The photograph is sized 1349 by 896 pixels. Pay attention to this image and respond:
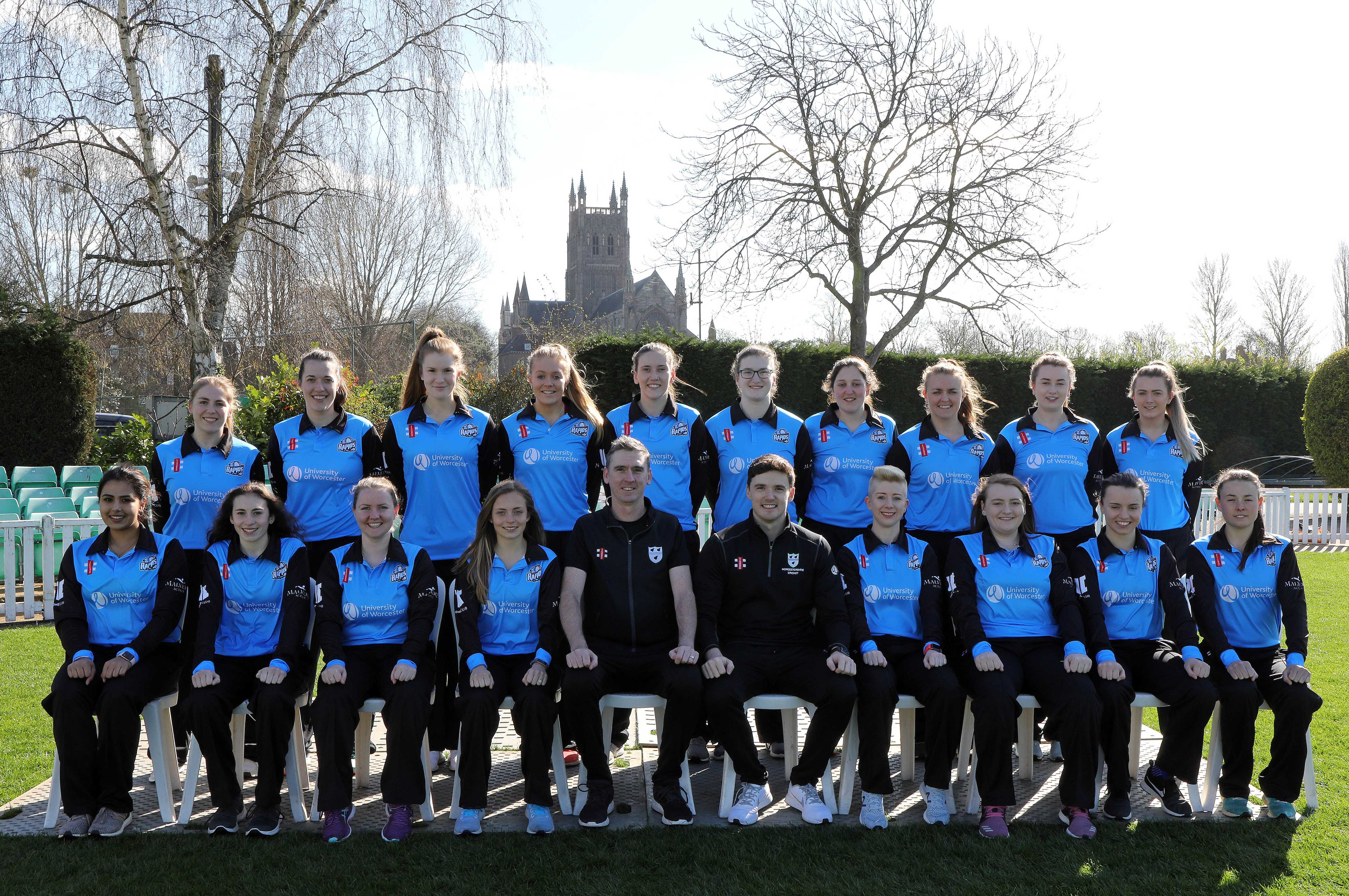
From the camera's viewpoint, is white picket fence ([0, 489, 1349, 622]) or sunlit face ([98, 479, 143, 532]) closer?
sunlit face ([98, 479, 143, 532])

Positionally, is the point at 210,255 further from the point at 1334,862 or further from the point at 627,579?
the point at 1334,862

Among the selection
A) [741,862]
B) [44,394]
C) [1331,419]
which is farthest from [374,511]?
[1331,419]

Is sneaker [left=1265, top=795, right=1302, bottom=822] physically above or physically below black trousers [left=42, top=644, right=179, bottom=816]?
below

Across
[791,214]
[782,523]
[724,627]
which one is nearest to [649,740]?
[724,627]

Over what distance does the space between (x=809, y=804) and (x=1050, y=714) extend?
103 centimetres

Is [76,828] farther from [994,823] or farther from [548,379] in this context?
[994,823]

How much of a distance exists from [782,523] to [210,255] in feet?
27.6

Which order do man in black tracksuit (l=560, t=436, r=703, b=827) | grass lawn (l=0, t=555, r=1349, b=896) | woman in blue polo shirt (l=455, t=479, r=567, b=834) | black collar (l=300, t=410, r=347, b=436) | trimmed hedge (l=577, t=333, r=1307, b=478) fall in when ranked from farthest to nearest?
trimmed hedge (l=577, t=333, r=1307, b=478) → black collar (l=300, t=410, r=347, b=436) → man in black tracksuit (l=560, t=436, r=703, b=827) → woman in blue polo shirt (l=455, t=479, r=567, b=834) → grass lawn (l=0, t=555, r=1349, b=896)

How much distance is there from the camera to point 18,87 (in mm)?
8945

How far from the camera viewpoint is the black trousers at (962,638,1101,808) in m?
3.49

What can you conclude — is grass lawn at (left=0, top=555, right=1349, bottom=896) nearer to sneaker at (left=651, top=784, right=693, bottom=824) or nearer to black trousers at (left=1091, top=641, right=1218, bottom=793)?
sneaker at (left=651, top=784, right=693, bottom=824)

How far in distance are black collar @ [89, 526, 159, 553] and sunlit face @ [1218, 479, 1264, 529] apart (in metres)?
4.72

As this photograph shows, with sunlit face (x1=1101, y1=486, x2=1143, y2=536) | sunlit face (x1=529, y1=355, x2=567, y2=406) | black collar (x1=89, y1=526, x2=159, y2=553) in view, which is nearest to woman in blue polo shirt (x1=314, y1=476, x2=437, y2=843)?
black collar (x1=89, y1=526, x2=159, y2=553)

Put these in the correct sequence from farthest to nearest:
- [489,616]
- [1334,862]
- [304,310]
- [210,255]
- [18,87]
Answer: [304,310] → [210,255] → [18,87] → [489,616] → [1334,862]
